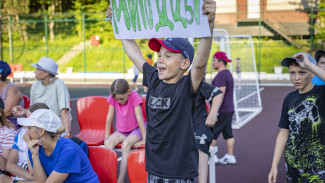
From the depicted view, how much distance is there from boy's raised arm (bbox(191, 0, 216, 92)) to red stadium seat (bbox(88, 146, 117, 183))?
1.40 meters

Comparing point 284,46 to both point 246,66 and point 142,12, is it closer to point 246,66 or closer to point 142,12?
point 246,66

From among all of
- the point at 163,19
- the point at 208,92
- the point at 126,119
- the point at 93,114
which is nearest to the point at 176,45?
the point at 163,19

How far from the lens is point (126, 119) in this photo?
554 centimetres

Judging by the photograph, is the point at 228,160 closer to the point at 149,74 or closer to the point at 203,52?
the point at 149,74

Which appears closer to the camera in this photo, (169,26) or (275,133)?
(169,26)

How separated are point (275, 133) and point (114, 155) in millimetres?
6740

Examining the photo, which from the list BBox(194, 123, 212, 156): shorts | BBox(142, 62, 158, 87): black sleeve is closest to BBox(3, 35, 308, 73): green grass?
BBox(194, 123, 212, 156): shorts

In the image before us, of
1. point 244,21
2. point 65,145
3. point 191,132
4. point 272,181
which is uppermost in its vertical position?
point 244,21

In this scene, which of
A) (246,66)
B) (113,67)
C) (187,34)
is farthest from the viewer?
(113,67)

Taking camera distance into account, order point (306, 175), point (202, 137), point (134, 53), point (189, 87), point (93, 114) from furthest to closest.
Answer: point (93, 114), point (202, 137), point (306, 175), point (134, 53), point (189, 87)

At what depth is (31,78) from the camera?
26109 mm

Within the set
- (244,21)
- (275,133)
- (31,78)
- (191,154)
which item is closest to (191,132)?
(191,154)

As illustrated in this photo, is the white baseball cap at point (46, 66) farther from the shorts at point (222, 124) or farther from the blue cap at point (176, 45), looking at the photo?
the blue cap at point (176, 45)

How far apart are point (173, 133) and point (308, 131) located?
122 centimetres
